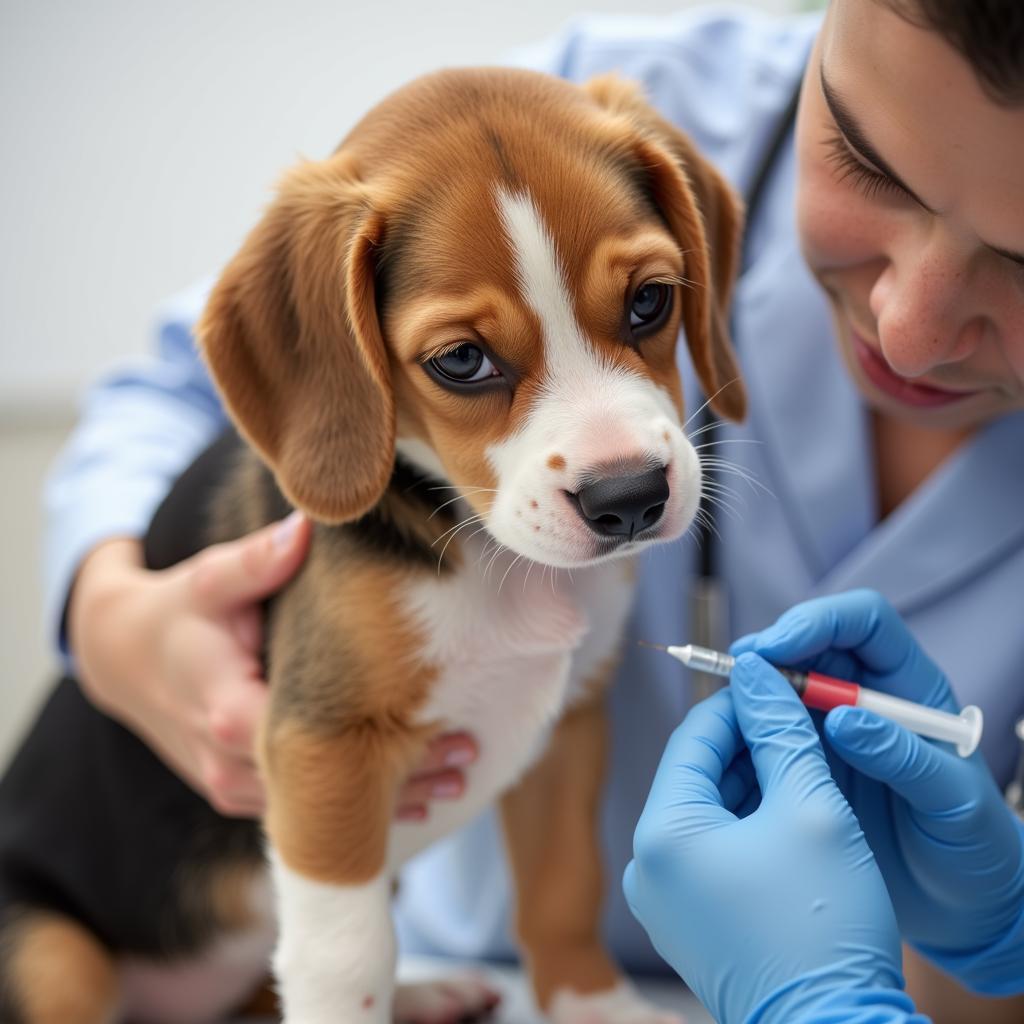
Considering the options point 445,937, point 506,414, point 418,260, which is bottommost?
point 445,937

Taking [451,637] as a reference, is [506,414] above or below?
above

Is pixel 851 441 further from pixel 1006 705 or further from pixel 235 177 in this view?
pixel 235 177

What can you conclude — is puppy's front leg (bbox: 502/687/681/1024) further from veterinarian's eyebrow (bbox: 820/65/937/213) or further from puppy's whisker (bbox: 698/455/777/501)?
veterinarian's eyebrow (bbox: 820/65/937/213)

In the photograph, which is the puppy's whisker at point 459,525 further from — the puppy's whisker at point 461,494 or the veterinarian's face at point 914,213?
the veterinarian's face at point 914,213

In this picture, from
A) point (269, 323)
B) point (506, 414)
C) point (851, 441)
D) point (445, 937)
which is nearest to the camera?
point (506, 414)

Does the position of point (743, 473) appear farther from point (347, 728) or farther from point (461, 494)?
point (347, 728)

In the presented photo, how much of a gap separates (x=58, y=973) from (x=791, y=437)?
55.4 inches

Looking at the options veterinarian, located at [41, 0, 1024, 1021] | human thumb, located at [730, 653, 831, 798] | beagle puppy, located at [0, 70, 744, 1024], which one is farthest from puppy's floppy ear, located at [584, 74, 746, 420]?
human thumb, located at [730, 653, 831, 798]

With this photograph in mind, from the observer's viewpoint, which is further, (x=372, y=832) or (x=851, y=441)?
(x=851, y=441)

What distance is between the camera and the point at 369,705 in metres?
1.53

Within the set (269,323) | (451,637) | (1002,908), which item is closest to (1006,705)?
(1002,908)

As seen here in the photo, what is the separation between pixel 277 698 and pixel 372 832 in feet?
0.72

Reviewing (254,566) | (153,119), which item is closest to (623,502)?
(254,566)

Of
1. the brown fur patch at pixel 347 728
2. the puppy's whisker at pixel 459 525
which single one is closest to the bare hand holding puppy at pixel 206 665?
the brown fur patch at pixel 347 728
